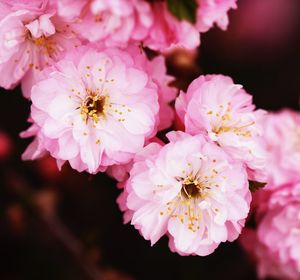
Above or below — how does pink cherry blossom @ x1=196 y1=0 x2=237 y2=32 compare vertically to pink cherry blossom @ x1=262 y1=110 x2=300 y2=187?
above

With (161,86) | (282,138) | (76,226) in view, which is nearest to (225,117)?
(161,86)

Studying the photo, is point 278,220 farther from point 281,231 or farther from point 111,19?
point 111,19

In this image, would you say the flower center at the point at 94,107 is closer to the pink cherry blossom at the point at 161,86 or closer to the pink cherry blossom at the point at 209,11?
the pink cherry blossom at the point at 161,86

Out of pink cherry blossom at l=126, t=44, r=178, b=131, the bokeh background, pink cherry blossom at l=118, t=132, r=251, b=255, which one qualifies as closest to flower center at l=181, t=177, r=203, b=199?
pink cherry blossom at l=118, t=132, r=251, b=255

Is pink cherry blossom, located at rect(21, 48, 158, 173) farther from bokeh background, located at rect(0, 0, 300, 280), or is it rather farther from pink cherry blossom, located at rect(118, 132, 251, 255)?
bokeh background, located at rect(0, 0, 300, 280)

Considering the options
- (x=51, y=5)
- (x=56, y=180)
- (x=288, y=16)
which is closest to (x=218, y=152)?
(x=51, y=5)

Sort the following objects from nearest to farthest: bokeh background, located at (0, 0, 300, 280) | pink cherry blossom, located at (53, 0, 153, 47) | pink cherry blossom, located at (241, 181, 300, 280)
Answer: pink cherry blossom, located at (53, 0, 153, 47), pink cherry blossom, located at (241, 181, 300, 280), bokeh background, located at (0, 0, 300, 280)
